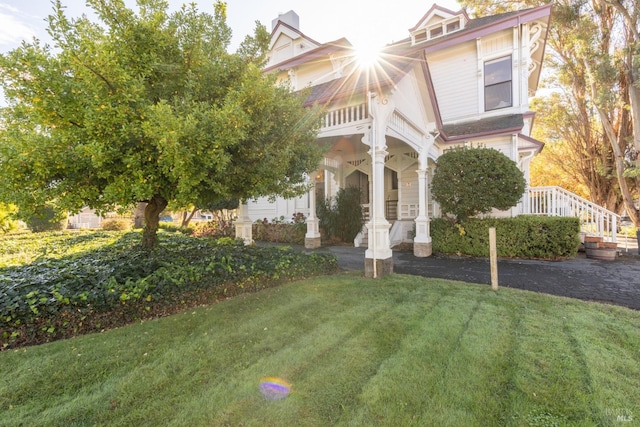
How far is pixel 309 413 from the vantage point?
2.02m

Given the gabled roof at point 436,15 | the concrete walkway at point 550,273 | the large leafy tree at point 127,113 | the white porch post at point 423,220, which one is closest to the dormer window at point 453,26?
the gabled roof at point 436,15

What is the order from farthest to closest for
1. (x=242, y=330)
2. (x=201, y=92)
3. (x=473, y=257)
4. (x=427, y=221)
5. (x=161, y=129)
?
(x=427, y=221) < (x=473, y=257) < (x=201, y=92) < (x=242, y=330) < (x=161, y=129)

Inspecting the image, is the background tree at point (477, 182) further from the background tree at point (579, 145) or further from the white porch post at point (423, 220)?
the background tree at point (579, 145)

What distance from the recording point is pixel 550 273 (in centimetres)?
600

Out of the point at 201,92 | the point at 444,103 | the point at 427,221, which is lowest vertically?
the point at 427,221

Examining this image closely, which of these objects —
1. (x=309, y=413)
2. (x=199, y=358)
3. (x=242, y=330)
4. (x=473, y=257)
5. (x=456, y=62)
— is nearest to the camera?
(x=309, y=413)

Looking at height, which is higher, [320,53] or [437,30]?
[437,30]

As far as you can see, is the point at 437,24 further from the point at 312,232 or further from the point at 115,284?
the point at 115,284

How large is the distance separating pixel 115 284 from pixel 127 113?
220 cm

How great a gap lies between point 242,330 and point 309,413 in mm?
1507

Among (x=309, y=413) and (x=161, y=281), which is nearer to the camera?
(x=309, y=413)

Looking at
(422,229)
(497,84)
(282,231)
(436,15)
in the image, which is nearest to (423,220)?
(422,229)

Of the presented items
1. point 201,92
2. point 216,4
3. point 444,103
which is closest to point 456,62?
point 444,103

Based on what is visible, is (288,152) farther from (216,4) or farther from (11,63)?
(11,63)
